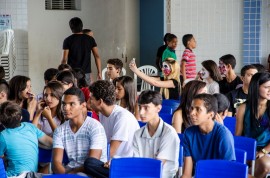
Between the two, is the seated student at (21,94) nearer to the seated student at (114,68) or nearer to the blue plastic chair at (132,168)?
the seated student at (114,68)

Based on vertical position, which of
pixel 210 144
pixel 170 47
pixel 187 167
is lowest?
pixel 187 167

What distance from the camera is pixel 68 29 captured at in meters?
14.2

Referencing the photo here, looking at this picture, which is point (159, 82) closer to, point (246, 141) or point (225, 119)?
point (225, 119)

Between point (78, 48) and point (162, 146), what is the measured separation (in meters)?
6.01

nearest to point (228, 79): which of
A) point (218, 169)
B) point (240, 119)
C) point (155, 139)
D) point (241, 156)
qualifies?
point (240, 119)

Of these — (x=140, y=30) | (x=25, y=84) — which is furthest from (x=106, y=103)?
(x=140, y=30)

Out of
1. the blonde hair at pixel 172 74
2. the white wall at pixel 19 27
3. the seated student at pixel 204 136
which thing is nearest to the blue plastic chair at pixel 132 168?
the seated student at pixel 204 136

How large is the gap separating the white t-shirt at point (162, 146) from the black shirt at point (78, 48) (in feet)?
18.9

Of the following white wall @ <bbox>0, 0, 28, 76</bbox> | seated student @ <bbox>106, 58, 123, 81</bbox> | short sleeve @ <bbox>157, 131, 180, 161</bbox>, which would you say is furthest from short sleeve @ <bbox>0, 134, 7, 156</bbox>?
white wall @ <bbox>0, 0, 28, 76</bbox>

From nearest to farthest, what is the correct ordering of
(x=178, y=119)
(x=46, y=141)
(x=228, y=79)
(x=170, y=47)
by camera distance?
(x=46, y=141), (x=178, y=119), (x=228, y=79), (x=170, y=47)

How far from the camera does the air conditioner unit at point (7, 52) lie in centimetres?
1305

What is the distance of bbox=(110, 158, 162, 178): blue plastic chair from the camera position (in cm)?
514

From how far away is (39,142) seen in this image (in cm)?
621

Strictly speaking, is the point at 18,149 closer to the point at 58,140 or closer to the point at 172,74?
the point at 58,140
